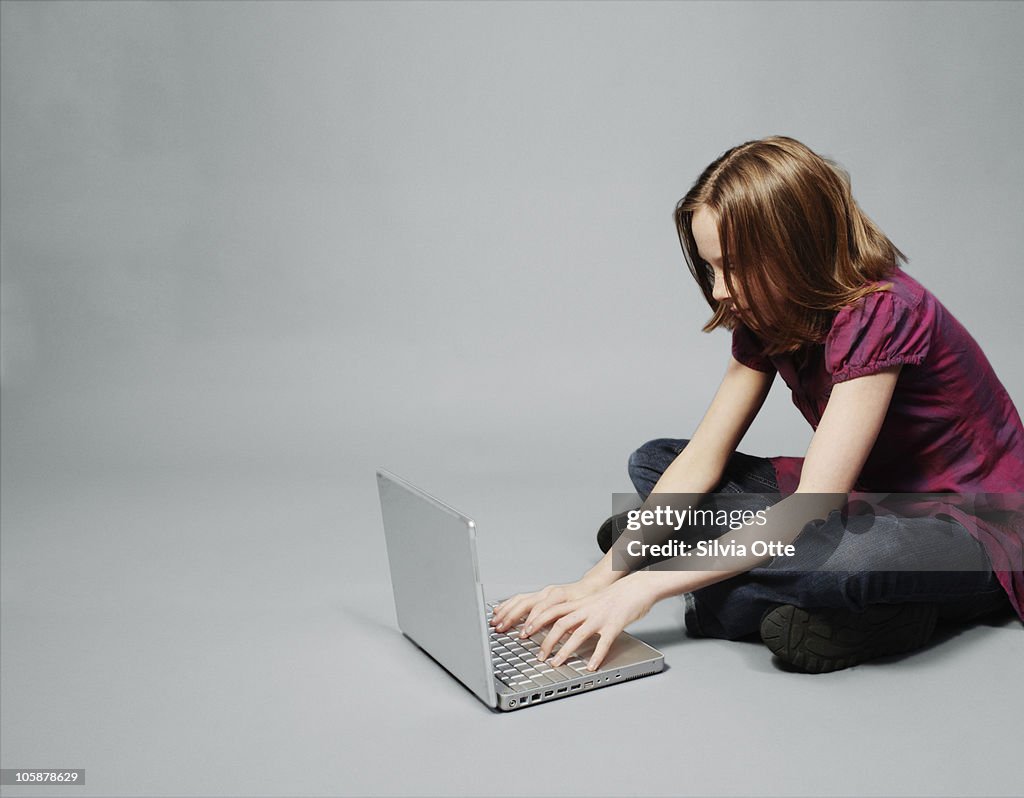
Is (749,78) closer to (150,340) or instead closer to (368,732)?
(150,340)

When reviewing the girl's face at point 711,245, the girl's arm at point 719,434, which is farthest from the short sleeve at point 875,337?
the girl's arm at point 719,434

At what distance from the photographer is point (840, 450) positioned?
1.56 m

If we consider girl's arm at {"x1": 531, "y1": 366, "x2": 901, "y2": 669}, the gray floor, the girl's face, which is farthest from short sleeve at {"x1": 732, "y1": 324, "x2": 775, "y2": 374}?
the gray floor

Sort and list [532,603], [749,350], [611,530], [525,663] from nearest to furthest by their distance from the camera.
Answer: [525,663] < [532,603] < [749,350] < [611,530]

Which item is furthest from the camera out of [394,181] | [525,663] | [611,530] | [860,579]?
[394,181]

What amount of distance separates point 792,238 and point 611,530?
28.1 inches

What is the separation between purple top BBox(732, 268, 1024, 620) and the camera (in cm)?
159

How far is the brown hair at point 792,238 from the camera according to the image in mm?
1614

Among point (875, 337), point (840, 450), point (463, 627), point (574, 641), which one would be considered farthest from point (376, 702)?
point (875, 337)

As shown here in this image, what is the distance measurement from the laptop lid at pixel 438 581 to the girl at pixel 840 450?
120 mm

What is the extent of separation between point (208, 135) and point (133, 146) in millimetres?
237

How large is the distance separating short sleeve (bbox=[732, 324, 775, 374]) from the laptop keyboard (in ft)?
1.77

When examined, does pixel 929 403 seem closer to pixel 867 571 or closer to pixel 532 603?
pixel 867 571

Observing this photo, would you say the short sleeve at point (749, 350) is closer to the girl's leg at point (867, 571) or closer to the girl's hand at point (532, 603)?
the girl's leg at point (867, 571)
